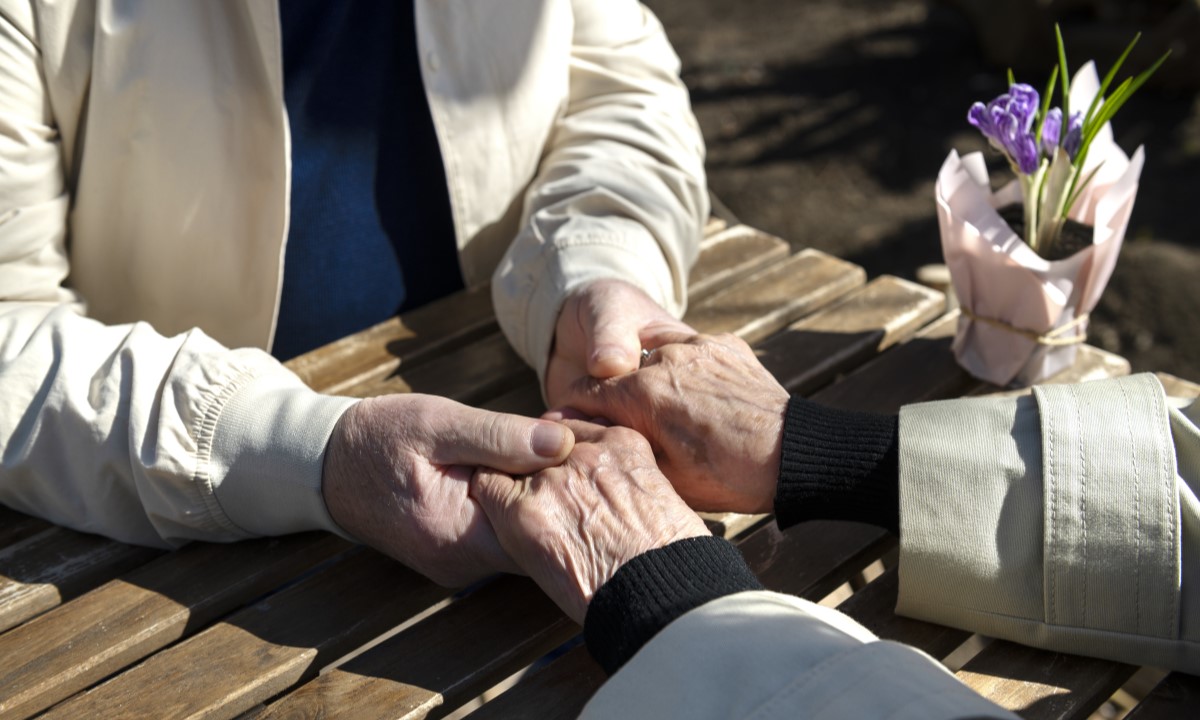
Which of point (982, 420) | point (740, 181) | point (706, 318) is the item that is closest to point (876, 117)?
point (740, 181)

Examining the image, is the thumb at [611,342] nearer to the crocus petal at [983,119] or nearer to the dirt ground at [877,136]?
the crocus petal at [983,119]

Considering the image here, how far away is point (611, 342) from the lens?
65.8 inches

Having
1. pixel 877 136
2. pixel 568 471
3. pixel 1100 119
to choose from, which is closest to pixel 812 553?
pixel 568 471

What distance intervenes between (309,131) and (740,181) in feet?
10.8

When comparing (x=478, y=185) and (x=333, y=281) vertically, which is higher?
(x=478, y=185)

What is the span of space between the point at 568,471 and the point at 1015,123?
83cm

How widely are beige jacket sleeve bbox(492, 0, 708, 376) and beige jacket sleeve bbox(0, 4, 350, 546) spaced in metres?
0.45

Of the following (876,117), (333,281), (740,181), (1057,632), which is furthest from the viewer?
(876,117)

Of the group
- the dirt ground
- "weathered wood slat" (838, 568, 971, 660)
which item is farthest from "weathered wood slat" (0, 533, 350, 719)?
the dirt ground

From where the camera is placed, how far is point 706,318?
2059 millimetres

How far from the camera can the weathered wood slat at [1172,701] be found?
4.32ft

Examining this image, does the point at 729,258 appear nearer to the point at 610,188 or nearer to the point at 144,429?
the point at 610,188

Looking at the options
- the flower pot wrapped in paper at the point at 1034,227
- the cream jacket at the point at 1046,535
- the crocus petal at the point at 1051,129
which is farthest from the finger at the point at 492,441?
the crocus petal at the point at 1051,129

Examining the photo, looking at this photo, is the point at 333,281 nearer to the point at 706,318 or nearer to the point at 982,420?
the point at 706,318
